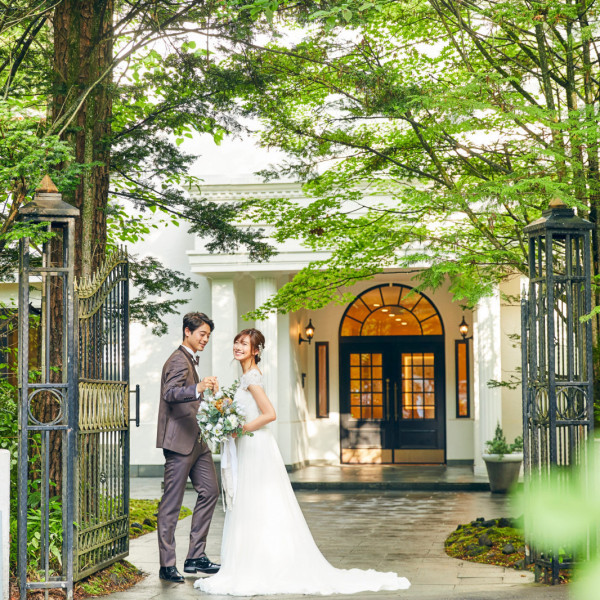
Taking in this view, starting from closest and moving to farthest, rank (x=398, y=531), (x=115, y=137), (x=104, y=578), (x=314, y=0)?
(x=104, y=578) < (x=314, y=0) < (x=115, y=137) < (x=398, y=531)

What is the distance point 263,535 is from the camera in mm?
6980

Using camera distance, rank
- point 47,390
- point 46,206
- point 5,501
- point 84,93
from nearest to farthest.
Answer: point 5,501
point 47,390
point 46,206
point 84,93

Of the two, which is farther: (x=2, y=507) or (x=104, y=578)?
(x=104, y=578)

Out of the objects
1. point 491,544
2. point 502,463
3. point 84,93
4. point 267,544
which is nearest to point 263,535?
point 267,544

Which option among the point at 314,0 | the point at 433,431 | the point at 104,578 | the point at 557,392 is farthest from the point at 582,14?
the point at 433,431

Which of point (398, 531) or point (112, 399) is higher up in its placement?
point (112, 399)

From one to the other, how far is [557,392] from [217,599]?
3101mm

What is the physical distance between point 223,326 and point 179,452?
1095 centimetres

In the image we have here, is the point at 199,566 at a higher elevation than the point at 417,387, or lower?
lower

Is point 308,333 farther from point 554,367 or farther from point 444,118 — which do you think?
point 554,367

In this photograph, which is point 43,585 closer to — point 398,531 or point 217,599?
point 217,599

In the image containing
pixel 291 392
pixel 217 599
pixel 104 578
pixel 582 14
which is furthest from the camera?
pixel 291 392

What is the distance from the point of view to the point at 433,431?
828 inches

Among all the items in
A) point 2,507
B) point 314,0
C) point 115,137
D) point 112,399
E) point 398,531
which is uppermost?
point 314,0
